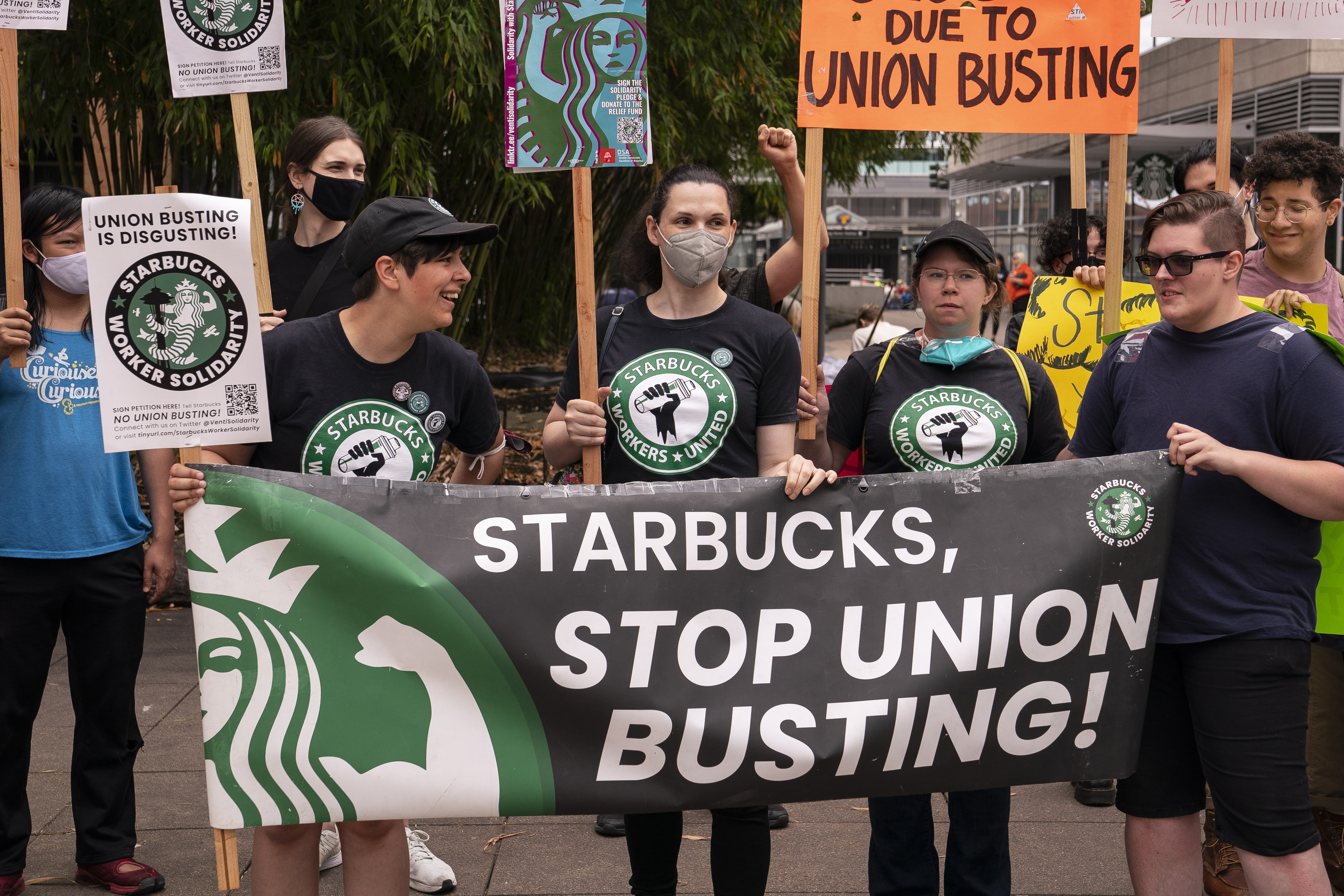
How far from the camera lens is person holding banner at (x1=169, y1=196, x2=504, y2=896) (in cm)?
289

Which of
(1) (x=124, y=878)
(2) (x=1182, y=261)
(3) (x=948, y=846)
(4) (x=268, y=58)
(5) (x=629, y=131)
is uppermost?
(4) (x=268, y=58)

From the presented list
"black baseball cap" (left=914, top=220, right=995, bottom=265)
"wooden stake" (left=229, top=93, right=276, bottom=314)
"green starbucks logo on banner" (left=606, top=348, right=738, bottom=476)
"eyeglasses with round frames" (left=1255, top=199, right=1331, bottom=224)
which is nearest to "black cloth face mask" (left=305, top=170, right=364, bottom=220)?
"wooden stake" (left=229, top=93, right=276, bottom=314)

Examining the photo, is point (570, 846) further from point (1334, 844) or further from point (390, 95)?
point (390, 95)

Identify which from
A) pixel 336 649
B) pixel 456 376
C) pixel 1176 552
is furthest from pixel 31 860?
pixel 1176 552

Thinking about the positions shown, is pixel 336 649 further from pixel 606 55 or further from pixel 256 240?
pixel 606 55

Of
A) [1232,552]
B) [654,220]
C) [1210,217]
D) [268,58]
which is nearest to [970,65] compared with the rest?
[1210,217]

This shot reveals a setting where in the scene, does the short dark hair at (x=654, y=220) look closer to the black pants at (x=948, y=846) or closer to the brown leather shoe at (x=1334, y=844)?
the black pants at (x=948, y=846)

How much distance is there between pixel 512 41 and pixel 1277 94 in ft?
72.8

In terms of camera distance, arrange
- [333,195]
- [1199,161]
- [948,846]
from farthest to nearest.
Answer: [1199,161] → [333,195] → [948,846]

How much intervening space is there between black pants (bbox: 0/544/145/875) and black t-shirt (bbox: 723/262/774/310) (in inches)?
73.7

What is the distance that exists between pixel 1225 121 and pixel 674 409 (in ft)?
6.79

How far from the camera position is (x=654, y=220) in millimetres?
3240

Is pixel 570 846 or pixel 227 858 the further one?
pixel 570 846

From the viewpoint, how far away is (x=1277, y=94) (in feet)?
72.2
